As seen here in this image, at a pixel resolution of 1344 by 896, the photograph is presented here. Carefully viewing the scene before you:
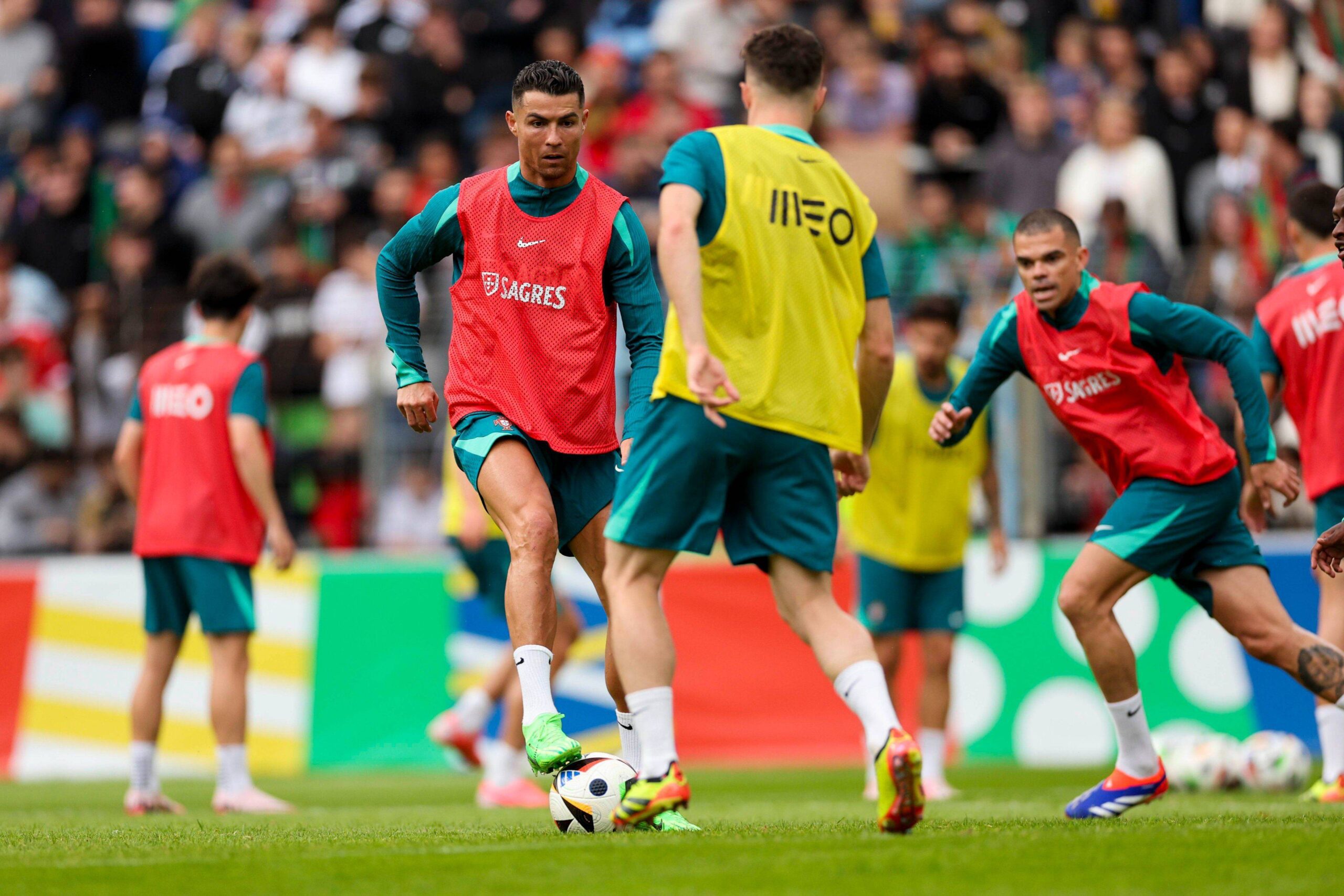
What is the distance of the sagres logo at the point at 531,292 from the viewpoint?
20.5 feet

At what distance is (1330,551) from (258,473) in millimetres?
5327

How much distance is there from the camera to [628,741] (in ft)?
20.8

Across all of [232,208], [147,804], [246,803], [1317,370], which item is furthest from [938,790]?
[232,208]

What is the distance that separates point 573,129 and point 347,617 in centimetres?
663

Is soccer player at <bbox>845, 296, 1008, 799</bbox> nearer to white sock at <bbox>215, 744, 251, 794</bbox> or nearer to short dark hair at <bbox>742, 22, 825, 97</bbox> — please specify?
white sock at <bbox>215, 744, 251, 794</bbox>

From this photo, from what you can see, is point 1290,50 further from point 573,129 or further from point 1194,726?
point 573,129

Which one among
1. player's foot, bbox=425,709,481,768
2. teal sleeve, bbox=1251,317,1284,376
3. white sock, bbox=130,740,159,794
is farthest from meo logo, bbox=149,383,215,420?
teal sleeve, bbox=1251,317,1284,376

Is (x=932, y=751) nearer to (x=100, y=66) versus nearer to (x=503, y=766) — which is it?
(x=503, y=766)

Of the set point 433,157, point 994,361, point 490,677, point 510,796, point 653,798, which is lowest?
point 510,796

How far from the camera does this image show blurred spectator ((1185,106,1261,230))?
13.2 metres

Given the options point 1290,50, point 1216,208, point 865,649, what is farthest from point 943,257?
point 865,649

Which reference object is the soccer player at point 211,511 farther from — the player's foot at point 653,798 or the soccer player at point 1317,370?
the soccer player at point 1317,370

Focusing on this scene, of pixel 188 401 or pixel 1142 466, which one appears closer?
pixel 1142 466

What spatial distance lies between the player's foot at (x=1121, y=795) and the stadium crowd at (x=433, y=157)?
5.47 meters
